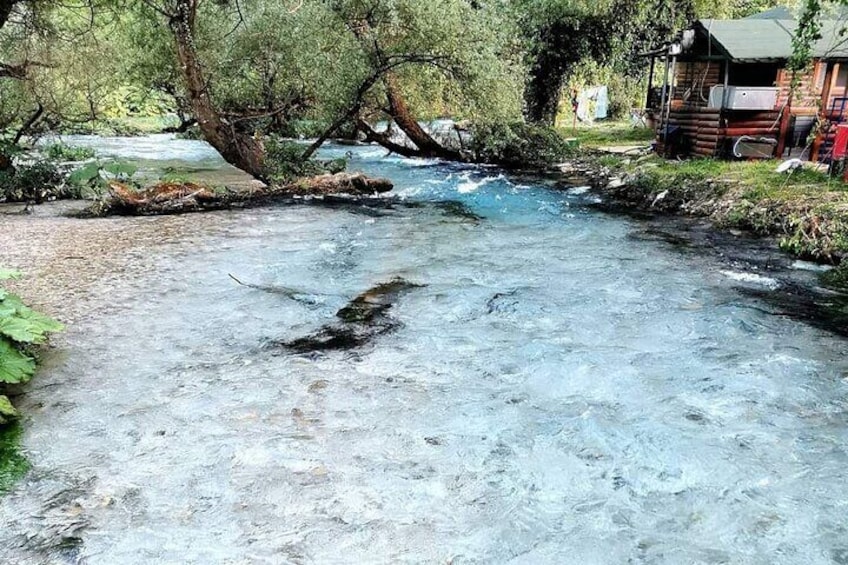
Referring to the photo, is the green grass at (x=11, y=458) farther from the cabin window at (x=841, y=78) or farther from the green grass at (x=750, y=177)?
the cabin window at (x=841, y=78)

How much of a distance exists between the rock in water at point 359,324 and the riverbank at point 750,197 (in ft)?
19.2

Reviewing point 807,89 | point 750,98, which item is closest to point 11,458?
point 750,98

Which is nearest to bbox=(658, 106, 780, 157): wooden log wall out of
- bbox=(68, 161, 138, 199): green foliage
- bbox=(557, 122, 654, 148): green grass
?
bbox=(557, 122, 654, 148): green grass

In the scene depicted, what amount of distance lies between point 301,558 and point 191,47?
1293cm

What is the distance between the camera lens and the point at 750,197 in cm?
1215

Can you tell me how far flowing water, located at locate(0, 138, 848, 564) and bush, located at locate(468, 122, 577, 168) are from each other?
12.8 m

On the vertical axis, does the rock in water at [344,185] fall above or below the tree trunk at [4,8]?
below

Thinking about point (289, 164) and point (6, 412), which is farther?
point (289, 164)

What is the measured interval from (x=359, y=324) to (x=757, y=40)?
1485 cm

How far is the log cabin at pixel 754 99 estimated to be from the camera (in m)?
16.0

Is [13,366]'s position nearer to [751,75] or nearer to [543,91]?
[751,75]

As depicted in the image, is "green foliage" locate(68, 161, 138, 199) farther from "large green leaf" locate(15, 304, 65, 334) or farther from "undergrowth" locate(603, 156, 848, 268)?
"undergrowth" locate(603, 156, 848, 268)

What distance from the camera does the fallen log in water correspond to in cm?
1307

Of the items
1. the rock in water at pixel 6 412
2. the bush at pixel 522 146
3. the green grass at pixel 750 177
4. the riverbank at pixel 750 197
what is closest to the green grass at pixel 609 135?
the bush at pixel 522 146
